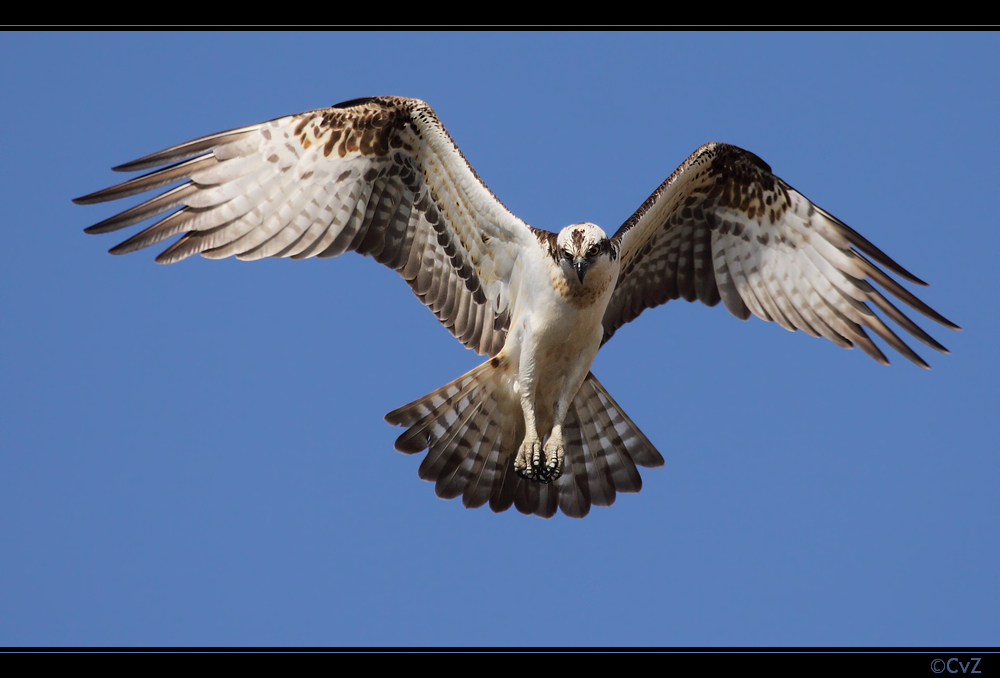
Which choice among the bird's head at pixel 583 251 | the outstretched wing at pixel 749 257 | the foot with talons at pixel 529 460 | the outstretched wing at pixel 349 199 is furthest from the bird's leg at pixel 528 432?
the outstretched wing at pixel 749 257

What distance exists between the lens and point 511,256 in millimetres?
9133

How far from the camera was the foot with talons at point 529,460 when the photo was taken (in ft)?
29.4

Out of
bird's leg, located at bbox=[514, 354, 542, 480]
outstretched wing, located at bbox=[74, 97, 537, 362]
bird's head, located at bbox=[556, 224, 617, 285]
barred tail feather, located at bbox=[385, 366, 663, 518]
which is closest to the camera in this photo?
bird's head, located at bbox=[556, 224, 617, 285]

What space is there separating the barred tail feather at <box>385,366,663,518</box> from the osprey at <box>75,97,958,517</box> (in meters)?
0.01

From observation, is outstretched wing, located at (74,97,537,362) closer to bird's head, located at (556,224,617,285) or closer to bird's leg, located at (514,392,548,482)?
bird's head, located at (556,224,617,285)

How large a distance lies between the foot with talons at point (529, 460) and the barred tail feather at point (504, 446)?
18.6 inches

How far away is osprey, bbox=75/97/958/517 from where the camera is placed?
866 cm

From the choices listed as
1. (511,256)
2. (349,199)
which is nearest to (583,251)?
(511,256)

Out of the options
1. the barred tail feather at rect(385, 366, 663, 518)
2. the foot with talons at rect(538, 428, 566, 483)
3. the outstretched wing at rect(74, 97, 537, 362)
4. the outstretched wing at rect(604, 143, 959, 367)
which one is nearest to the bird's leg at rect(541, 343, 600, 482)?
the foot with talons at rect(538, 428, 566, 483)

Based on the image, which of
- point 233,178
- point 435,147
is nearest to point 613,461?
point 435,147

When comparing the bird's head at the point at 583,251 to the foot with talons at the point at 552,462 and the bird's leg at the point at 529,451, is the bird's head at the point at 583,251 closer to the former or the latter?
the bird's leg at the point at 529,451

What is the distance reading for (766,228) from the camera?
9844 millimetres

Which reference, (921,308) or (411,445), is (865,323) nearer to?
(921,308)
